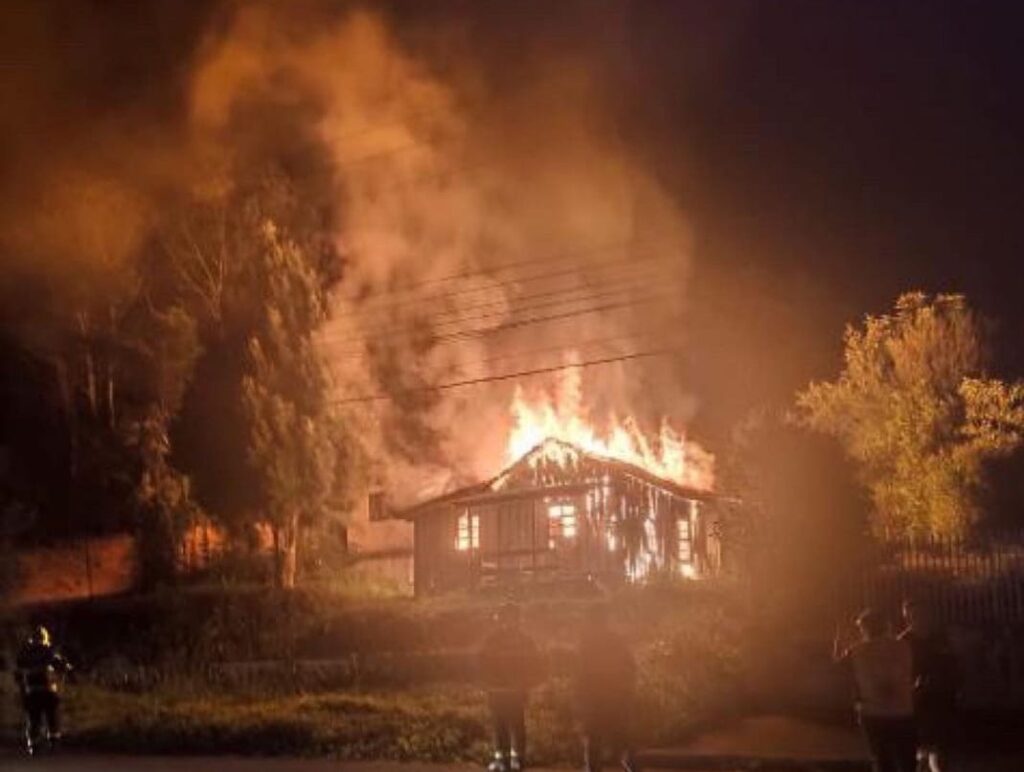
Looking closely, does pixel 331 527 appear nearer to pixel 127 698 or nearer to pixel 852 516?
pixel 127 698

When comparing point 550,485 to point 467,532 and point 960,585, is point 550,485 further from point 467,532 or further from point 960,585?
point 960,585

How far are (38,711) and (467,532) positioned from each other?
19029mm

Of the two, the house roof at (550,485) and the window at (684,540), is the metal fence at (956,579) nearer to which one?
the house roof at (550,485)

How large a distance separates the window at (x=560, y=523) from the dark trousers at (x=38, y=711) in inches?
706

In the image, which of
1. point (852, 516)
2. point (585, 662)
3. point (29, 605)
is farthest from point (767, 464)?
point (29, 605)

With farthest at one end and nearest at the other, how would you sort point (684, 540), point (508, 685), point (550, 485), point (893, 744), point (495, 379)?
point (495, 379)
point (684, 540)
point (550, 485)
point (508, 685)
point (893, 744)

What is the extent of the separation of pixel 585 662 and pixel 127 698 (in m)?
12.9

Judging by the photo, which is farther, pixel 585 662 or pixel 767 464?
pixel 767 464

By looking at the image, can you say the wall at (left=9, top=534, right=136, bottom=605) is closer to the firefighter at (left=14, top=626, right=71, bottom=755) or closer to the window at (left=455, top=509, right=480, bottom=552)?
the window at (left=455, top=509, right=480, bottom=552)

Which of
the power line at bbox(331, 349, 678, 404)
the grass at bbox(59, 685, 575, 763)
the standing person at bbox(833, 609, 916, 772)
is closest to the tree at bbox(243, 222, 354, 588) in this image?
the power line at bbox(331, 349, 678, 404)

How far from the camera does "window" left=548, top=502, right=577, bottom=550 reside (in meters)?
34.8

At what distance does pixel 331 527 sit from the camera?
37.4m

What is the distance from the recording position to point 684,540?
36.1m

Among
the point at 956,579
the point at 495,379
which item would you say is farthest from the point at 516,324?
the point at 956,579
